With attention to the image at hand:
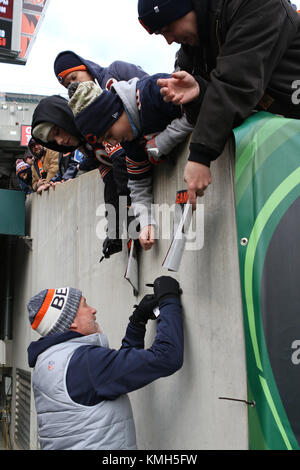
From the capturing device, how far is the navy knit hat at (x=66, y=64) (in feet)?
12.6

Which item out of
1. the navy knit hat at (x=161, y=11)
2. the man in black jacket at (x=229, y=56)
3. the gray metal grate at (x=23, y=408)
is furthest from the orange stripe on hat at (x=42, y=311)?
the gray metal grate at (x=23, y=408)

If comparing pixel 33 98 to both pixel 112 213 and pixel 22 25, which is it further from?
pixel 112 213

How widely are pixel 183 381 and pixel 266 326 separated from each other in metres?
0.90

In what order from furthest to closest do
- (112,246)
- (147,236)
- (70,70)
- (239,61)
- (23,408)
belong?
1. (23,408)
2. (70,70)
3. (112,246)
4. (147,236)
5. (239,61)

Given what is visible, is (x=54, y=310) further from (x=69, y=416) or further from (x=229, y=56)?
(x=229, y=56)

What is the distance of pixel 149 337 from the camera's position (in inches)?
123

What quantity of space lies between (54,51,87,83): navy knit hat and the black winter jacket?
6.13 feet

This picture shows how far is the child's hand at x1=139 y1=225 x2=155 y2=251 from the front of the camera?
9.92 ft

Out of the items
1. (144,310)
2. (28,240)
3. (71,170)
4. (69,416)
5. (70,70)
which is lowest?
(69,416)

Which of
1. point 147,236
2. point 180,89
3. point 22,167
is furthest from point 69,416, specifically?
point 22,167

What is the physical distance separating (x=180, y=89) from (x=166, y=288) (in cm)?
107

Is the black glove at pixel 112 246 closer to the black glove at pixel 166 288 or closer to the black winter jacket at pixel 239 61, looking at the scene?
the black glove at pixel 166 288

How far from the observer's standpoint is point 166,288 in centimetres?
263

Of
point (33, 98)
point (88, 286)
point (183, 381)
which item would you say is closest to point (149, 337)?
point (183, 381)
